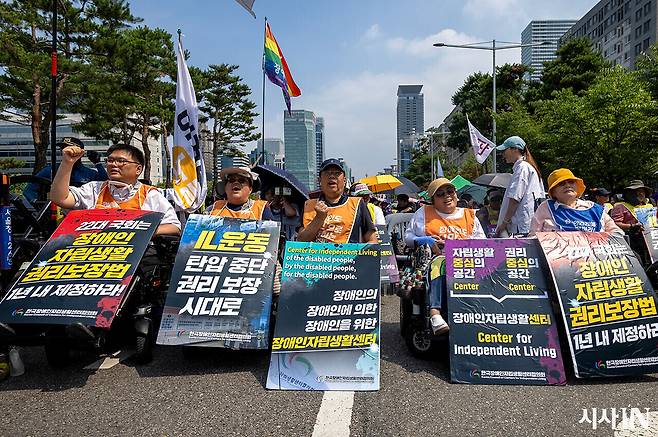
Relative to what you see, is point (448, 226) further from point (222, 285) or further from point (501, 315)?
point (222, 285)

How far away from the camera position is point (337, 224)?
477cm

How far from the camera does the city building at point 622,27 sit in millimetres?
60241

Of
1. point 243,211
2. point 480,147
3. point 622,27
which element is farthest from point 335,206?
point 622,27

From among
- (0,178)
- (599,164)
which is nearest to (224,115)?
(599,164)

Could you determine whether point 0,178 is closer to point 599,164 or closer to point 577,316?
point 577,316

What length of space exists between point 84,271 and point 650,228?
6793 mm

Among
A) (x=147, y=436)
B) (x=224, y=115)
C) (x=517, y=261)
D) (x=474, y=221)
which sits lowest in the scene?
(x=147, y=436)

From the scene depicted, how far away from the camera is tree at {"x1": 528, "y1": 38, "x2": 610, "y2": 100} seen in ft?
101

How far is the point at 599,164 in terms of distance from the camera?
1844 centimetres

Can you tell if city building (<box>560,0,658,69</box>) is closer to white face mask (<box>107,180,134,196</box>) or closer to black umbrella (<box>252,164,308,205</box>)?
black umbrella (<box>252,164,308,205</box>)

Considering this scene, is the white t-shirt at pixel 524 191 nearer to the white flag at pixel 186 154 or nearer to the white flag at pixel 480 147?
the white flag at pixel 186 154

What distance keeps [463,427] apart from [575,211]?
2513mm

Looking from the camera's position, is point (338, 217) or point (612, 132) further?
point (612, 132)

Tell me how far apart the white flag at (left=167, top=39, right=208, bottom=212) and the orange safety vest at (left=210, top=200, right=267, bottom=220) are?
0.91 metres
